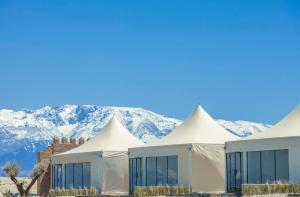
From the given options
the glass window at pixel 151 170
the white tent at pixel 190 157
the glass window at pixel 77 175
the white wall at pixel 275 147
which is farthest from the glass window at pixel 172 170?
the glass window at pixel 77 175

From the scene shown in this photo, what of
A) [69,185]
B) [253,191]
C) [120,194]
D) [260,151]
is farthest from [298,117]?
[69,185]

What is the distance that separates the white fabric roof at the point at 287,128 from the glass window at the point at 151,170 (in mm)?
8274

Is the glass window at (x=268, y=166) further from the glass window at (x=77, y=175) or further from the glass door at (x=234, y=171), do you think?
the glass window at (x=77, y=175)

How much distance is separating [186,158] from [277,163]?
7325 mm

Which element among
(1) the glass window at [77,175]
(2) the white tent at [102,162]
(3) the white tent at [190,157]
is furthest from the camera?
(1) the glass window at [77,175]

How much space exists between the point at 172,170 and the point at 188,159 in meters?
1.58

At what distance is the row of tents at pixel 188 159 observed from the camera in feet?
154

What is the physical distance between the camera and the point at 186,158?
172ft

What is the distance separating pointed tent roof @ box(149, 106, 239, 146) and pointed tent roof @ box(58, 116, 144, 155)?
4.34m

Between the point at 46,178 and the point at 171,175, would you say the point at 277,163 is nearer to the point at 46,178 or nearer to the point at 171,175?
the point at 171,175

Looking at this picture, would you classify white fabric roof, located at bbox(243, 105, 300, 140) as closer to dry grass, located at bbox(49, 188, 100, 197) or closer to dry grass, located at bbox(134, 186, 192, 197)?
dry grass, located at bbox(134, 186, 192, 197)

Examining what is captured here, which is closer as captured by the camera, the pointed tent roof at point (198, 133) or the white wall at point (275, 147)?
the white wall at point (275, 147)

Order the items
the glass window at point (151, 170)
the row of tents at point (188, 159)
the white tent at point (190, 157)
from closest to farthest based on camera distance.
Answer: the row of tents at point (188, 159)
the white tent at point (190, 157)
the glass window at point (151, 170)

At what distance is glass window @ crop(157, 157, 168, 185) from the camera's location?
5391cm
